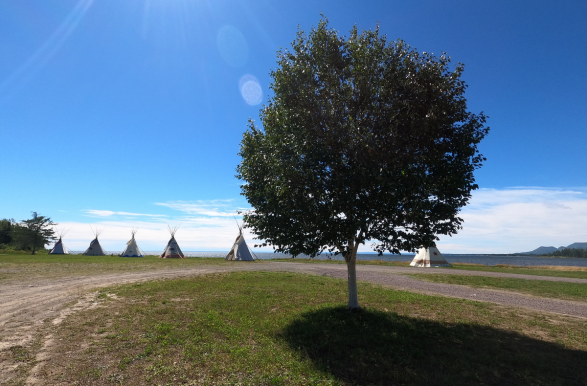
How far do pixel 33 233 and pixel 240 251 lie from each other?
56.4 meters

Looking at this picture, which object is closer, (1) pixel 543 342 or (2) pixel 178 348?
(2) pixel 178 348

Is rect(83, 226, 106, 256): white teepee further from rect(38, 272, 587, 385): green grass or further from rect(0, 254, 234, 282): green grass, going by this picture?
rect(38, 272, 587, 385): green grass

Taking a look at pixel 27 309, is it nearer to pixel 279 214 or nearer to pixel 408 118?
pixel 279 214

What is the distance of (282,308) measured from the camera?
13164 mm

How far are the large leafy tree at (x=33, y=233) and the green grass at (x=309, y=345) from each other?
80553mm

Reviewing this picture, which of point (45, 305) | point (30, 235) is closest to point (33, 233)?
point (30, 235)

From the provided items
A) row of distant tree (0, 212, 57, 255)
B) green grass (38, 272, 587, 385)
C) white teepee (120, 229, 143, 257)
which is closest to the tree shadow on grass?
green grass (38, 272, 587, 385)

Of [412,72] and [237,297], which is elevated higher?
[412,72]

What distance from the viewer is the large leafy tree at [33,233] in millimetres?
72938

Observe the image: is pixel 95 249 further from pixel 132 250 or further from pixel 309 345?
pixel 309 345

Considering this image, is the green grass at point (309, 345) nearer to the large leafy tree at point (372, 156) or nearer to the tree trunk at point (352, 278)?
the tree trunk at point (352, 278)

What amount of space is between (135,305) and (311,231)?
343 inches

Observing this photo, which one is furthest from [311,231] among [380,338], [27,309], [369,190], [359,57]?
[27,309]

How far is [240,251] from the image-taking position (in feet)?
181
